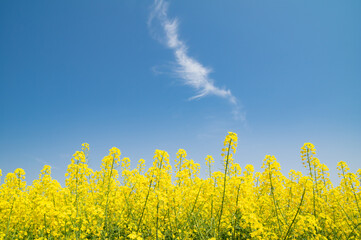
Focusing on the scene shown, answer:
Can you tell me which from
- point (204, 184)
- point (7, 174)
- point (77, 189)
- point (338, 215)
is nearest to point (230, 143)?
point (204, 184)

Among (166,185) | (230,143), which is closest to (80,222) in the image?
(166,185)

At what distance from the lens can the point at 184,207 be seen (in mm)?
6488

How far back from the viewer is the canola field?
17.6ft

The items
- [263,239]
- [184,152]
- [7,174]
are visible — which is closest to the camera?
[263,239]

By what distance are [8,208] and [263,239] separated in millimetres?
7448

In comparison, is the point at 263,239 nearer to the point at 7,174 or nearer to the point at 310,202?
the point at 310,202

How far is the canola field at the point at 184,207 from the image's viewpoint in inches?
211

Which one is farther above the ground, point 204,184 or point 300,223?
point 204,184

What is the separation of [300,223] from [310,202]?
2310mm

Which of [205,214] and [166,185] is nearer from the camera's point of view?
[166,185]

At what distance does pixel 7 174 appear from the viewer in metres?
10.3

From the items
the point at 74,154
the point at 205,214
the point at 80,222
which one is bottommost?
the point at 80,222

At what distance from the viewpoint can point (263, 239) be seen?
17.1 feet

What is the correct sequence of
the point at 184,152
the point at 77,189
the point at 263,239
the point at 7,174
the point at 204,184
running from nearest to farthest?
the point at 263,239, the point at 77,189, the point at 204,184, the point at 184,152, the point at 7,174
